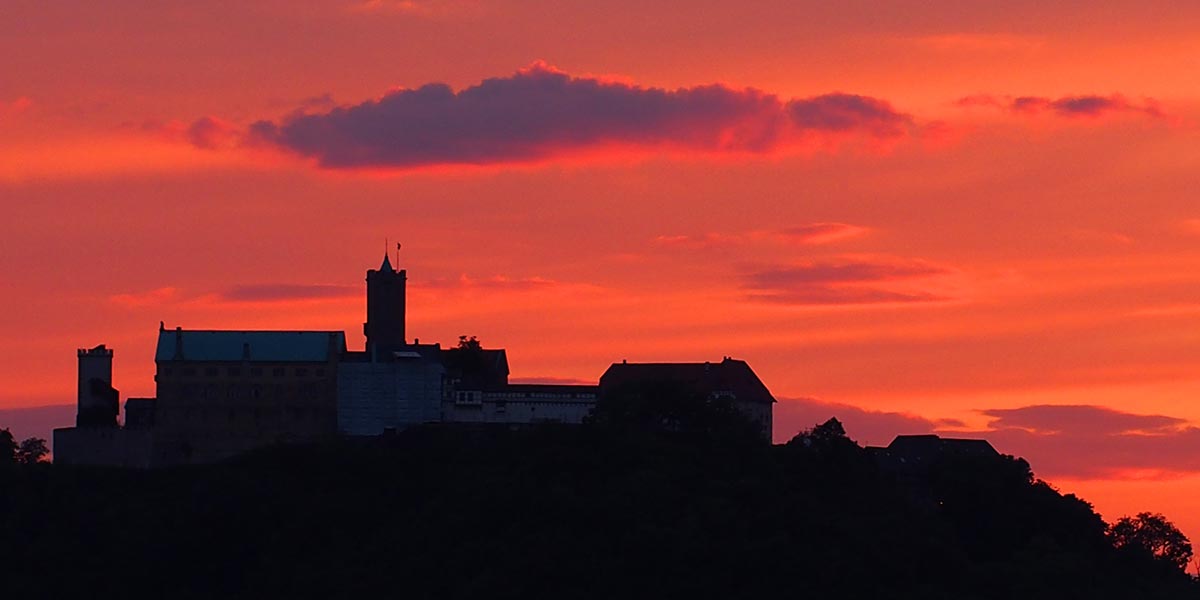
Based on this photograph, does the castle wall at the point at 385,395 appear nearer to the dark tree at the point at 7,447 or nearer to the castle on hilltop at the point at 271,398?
the castle on hilltop at the point at 271,398

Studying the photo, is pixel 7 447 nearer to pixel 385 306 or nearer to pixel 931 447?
pixel 385 306

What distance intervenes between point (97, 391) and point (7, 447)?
9813mm

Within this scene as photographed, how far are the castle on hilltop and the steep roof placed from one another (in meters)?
5.11

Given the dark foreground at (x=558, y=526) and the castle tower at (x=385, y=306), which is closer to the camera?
the dark foreground at (x=558, y=526)

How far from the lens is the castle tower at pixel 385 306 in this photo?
119312 millimetres

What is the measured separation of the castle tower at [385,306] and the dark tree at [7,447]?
18321mm

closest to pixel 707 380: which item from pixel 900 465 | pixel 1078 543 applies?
pixel 900 465

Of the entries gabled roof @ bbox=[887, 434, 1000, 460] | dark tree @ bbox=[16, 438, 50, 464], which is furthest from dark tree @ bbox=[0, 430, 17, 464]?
gabled roof @ bbox=[887, 434, 1000, 460]

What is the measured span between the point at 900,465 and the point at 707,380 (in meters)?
10.4

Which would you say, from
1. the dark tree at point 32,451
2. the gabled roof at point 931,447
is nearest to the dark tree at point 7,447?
the dark tree at point 32,451

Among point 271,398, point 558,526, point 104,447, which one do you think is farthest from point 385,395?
point 104,447

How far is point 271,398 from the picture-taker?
10944 cm

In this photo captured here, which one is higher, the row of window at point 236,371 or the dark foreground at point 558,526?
the row of window at point 236,371

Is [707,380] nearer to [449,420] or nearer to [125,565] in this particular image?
[449,420]
